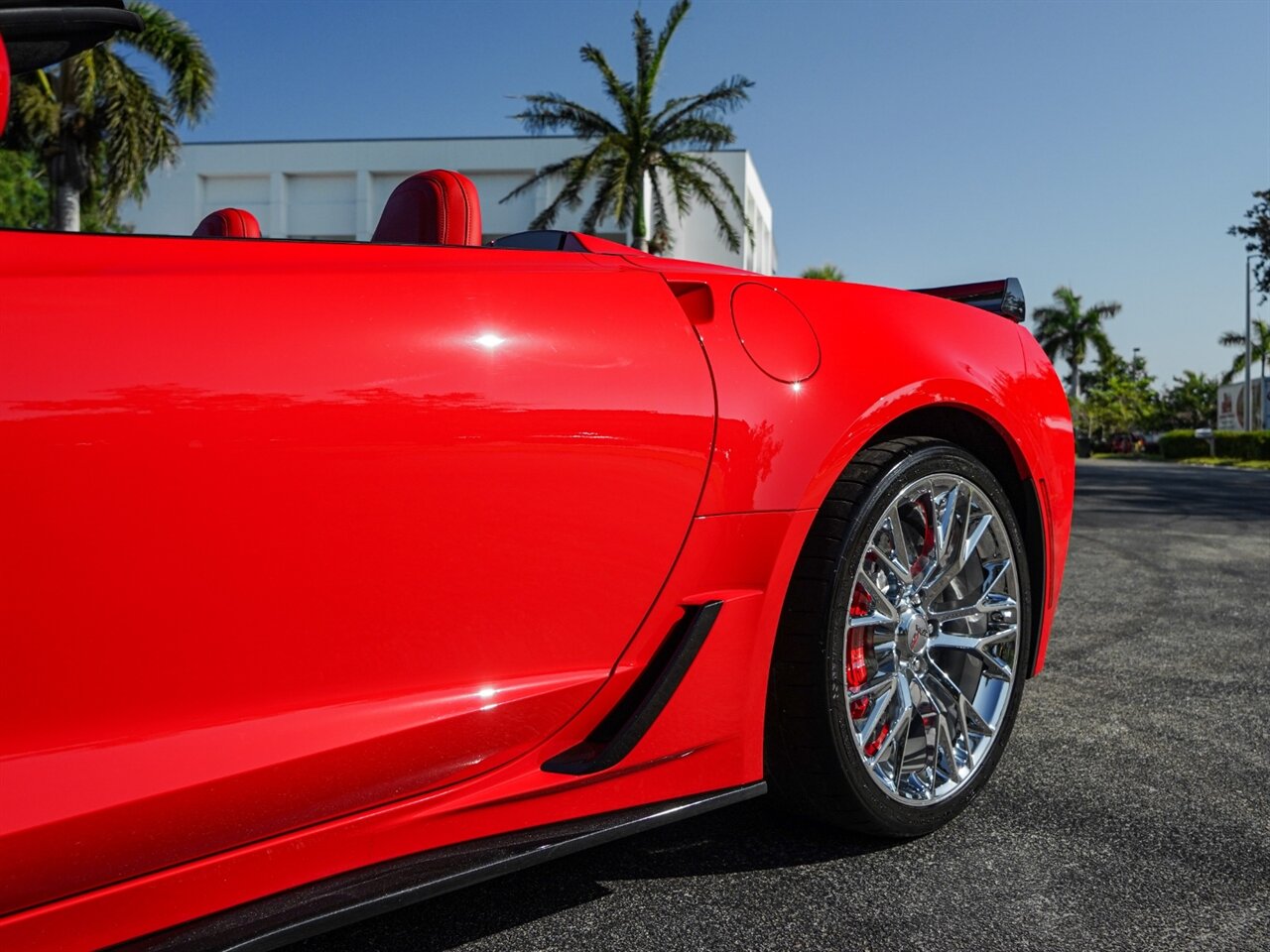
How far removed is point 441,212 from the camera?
2.30m

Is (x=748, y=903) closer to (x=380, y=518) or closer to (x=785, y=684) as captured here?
(x=785, y=684)

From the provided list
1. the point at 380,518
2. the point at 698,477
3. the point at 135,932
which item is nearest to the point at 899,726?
the point at 698,477

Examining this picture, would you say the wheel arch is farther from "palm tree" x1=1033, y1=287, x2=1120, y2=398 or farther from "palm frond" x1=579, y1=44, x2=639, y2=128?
"palm tree" x1=1033, y1=287, x2=1120, y2=398

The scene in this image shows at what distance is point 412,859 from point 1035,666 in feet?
5.32

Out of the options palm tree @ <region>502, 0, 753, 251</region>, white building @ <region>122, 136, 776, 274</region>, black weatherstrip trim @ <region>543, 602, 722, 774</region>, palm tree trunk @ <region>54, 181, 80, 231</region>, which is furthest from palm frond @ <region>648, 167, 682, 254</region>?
black weatherstrip trim @ <region>543, 602, 722, 774</region>

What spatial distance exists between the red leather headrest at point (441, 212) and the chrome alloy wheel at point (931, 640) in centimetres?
101

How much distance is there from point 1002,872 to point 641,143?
2424 cm

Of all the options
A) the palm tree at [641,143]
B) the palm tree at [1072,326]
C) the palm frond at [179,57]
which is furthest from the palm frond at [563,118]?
the palm tree at [1072,326]

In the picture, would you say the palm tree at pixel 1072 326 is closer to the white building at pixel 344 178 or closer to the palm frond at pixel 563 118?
the white building at pixel 344 178

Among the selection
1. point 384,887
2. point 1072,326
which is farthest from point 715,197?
point 1072,326

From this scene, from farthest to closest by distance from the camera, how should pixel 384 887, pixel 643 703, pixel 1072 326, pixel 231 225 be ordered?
pixel 1072 326
pixel 231 225
pixel 643 703
pixel 384 887

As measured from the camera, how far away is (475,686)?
5.24 ft

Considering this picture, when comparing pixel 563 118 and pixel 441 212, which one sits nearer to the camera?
pixel 441 212

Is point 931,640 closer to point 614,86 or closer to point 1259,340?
point 614,86
